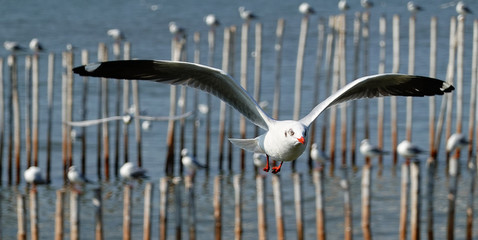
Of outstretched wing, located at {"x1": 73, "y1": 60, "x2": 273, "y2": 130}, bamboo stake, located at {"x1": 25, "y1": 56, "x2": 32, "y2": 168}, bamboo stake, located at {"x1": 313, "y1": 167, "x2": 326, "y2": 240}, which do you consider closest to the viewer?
outstretched wing, located at {"x1": 73, "y1": 60, "x2": 273, "y2": 130}

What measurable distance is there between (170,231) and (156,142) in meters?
8.79

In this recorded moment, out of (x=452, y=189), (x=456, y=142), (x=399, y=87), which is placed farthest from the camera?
(x=456, y=142)

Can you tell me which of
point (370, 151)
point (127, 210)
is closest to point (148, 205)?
point (127, 210)

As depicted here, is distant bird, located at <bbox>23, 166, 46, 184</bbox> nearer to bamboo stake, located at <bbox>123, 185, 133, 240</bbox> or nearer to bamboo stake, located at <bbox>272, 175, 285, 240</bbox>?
bamboo stake, located at <bbox>123, 185, 133, 240</bbox>

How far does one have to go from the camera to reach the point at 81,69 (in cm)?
967

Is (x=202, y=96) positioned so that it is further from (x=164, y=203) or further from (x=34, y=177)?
(x=164, y=203)

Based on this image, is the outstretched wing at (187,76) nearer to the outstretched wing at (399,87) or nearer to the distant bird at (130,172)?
the outstretched wing at (399,87)

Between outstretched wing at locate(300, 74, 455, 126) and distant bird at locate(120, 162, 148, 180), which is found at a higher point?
→ outstretched wing at locate(300, 74, 455, 126)

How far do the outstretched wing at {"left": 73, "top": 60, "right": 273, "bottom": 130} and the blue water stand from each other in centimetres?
825

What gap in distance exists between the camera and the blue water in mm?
19547

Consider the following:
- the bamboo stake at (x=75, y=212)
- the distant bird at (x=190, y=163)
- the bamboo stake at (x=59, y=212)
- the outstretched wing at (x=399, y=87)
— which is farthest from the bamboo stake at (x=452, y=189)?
the distant bird at (x=190, y=163)

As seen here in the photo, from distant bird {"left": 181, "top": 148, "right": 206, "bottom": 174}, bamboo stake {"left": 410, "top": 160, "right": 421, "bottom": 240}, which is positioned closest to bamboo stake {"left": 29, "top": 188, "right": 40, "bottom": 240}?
bamboo stake {"left": 410, "top": 160, "right": 421, "bottom": 240}

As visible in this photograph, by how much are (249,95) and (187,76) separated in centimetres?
82

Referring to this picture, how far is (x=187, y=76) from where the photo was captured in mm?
10375
